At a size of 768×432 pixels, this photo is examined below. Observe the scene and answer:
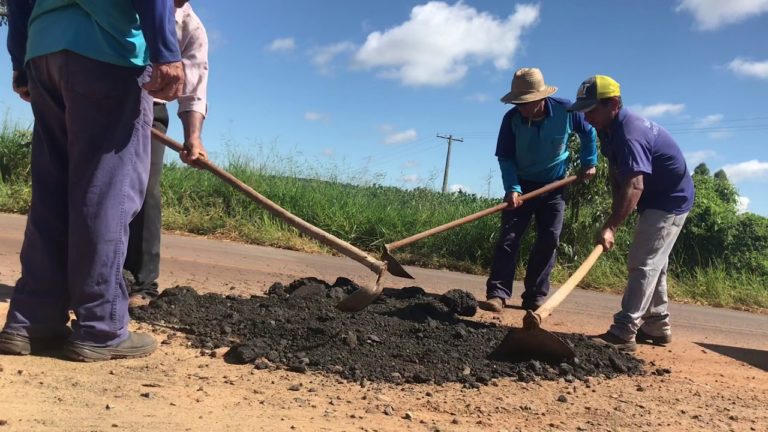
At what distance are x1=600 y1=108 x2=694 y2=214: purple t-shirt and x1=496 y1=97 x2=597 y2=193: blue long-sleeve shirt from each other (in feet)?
2.38

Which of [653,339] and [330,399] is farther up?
[653,339]

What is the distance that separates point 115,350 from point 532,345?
6.95 ft

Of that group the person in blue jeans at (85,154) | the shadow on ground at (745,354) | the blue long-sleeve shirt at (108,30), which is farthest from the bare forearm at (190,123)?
the shadow on ground at (745,354)

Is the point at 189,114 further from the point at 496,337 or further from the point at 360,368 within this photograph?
the point at 496,337

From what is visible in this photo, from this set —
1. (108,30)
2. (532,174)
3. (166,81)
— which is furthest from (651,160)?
A: (108,30)

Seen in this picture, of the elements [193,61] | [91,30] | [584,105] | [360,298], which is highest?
[584,105]

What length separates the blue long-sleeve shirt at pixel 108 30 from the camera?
2.43m

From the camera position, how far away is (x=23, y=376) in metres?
2.37

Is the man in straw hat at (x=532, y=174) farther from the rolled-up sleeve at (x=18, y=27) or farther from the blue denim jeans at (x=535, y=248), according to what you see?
the rolled-up sleeve at (x=18, y=27)

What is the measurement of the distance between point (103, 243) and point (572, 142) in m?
6.54

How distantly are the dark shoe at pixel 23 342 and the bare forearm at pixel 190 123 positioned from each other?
1256 millimetres

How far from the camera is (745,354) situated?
4.41 meters

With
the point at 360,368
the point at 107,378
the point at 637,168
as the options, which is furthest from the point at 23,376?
the point at 637,168

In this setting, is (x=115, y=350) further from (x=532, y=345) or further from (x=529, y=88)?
(x=529, y=88)
